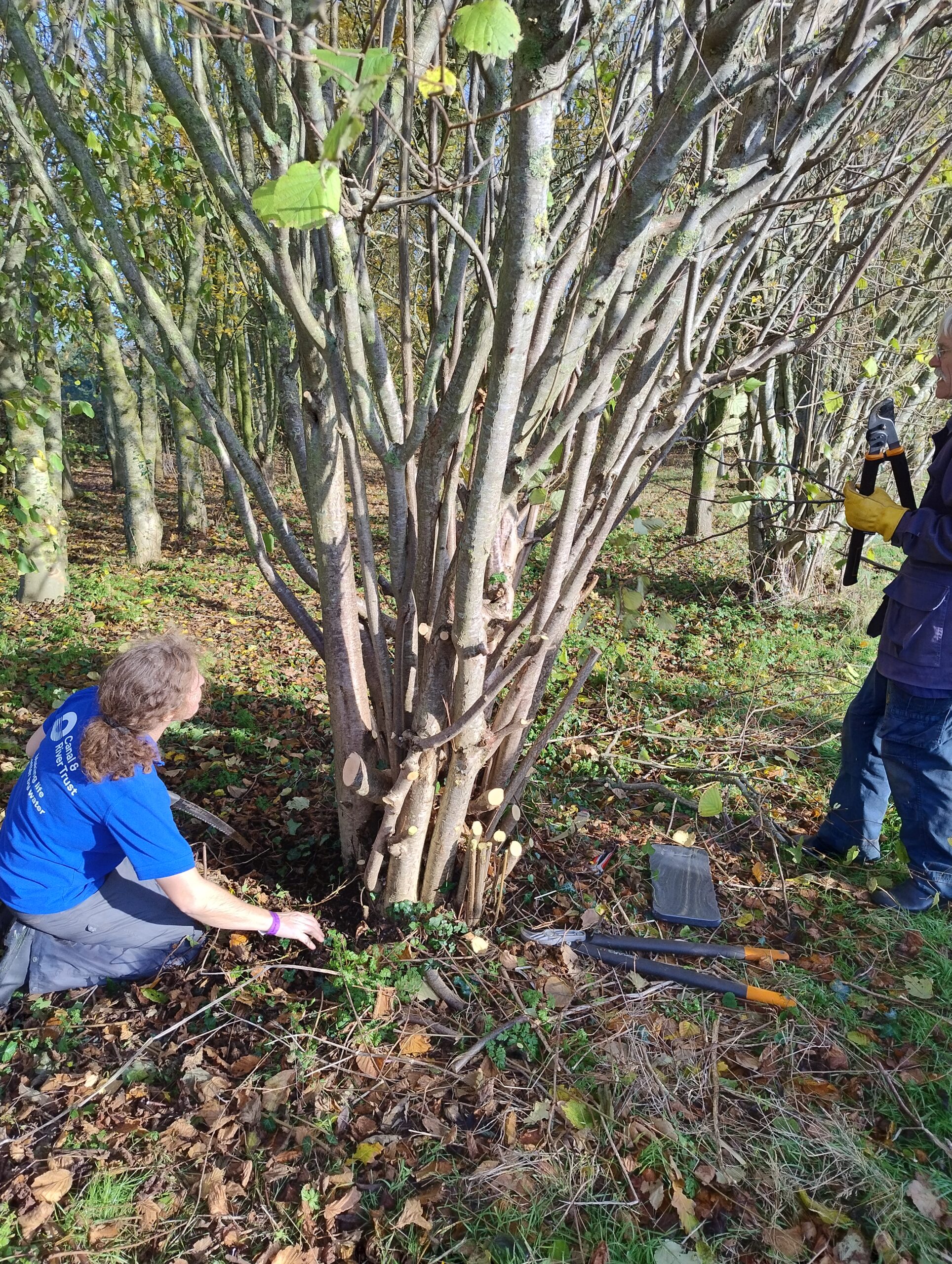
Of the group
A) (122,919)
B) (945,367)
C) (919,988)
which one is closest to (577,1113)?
(919,988)

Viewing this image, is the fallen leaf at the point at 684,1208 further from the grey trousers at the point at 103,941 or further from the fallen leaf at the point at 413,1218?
the grey trousers at the point at 103,941

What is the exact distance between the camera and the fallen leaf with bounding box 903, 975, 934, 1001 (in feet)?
7.39

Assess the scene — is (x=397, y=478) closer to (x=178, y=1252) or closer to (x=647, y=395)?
(x=647, y=395)

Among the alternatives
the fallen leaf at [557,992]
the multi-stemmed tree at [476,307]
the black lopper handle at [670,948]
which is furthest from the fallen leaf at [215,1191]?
the black lopper handle at [670,948]

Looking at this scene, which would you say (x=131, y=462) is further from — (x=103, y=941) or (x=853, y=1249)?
(x=853, y=1249)

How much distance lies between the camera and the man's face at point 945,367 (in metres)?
2.22

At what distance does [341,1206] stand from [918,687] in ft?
7.94

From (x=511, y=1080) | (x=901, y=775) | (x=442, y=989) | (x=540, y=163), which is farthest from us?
(x=901, y=775)

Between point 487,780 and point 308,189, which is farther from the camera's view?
point 487,780

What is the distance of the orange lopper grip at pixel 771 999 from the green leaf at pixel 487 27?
8.50 feet

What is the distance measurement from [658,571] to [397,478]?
19.8 ft

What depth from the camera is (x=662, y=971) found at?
2270 millimetres

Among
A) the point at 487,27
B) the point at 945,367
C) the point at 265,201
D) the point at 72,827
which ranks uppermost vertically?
the point at 487,27

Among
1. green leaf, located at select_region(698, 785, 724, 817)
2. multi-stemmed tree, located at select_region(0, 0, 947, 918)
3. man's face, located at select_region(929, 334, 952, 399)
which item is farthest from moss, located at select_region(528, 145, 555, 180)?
green leaf, located at select_region(698, 785, 724, 817)
